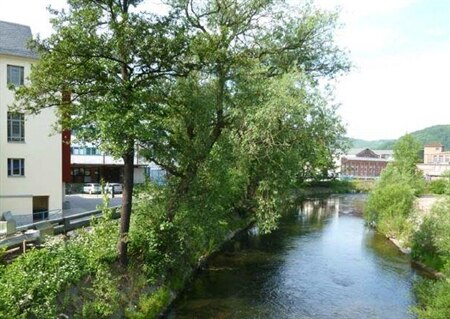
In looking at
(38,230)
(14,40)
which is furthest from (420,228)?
(14,40)

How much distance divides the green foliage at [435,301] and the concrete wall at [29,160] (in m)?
24.3

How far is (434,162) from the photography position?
116062 millimetres

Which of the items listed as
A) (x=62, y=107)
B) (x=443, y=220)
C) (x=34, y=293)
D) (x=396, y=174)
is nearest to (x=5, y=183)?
(x=62, y=107)

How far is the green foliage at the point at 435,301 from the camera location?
1505 centimetres

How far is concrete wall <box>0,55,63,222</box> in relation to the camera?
2844cm

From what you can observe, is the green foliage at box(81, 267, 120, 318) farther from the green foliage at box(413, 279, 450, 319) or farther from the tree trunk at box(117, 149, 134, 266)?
the green foliage at box(413, 279, 450, 319)

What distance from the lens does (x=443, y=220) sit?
2041 cm

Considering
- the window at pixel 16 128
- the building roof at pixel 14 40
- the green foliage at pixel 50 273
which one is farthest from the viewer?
the window at pixel 16 128

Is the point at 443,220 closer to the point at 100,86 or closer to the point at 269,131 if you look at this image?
the point at 269,131

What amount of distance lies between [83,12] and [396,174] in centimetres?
3532

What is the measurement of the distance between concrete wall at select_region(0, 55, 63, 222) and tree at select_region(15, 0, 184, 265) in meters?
14.2

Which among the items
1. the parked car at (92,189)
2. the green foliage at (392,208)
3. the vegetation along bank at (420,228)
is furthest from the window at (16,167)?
the green foliage at (392,208)

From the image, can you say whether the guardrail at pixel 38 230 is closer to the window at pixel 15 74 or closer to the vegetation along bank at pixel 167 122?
the vegetation along bank at pixel 167 122

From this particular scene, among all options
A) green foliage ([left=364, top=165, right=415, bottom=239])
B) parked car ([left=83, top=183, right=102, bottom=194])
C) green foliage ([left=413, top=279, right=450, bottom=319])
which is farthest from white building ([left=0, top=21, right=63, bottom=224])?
green foliage ([left=364, top=165, right=415, bottom=239])
